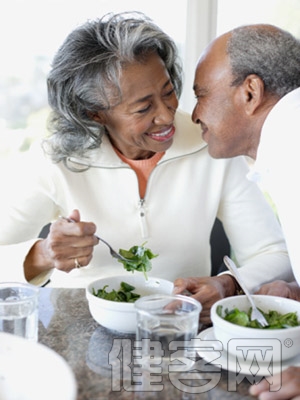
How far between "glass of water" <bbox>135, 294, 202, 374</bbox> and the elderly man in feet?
1.44

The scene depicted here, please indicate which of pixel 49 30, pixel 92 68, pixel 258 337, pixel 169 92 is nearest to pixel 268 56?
pixel 169 92

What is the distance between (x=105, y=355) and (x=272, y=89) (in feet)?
2.72

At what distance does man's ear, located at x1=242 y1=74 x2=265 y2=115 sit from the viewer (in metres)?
1.57

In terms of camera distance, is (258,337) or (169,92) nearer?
(258,337)

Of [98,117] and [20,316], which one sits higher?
[98,117]

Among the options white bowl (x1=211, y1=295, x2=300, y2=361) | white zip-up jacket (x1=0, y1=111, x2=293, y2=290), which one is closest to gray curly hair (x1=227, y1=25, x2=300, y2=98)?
white zip-up jacket (x1=0, y1=111, x2=293, y2=290)

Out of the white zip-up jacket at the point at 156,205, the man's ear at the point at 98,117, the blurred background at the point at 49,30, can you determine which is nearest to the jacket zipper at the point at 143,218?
the white zip-up jacket at the point at 156,205

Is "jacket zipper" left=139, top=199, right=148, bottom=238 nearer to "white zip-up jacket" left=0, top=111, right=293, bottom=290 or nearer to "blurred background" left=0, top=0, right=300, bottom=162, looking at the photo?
"white zip-up jacket" left=0, top=111, right=293, bottom=290

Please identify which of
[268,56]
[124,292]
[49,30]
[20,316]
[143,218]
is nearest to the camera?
[20,316]

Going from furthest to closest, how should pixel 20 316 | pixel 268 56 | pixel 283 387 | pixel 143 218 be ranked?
pixel 143 218, pixel 268 56, pixel 20 316, pixel 283 387

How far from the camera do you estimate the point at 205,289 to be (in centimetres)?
143

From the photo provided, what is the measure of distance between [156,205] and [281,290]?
0.55 meters

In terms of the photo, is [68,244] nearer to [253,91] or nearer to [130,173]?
[130,173]

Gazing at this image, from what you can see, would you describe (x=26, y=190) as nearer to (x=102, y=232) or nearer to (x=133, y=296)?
(x=102, y=232)
